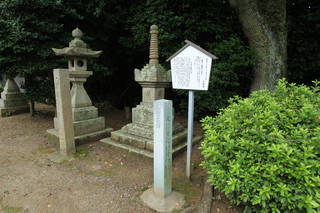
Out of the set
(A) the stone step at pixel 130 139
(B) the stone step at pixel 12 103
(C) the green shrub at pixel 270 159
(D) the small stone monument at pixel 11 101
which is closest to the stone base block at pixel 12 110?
(D) the small stone monument at pixel 11 101

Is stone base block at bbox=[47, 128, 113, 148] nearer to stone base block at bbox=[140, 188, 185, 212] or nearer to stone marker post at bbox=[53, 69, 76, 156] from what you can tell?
stone marker post at bbox=[53, 69, 76, 156]

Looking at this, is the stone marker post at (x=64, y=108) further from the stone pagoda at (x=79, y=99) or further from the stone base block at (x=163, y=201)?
the stone base block at (x=163, y=201)

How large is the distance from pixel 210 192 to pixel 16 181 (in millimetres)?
3062

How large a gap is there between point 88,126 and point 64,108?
3.42ft

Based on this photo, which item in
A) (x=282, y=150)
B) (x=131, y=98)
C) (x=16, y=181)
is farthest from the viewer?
(x=131, y=98)

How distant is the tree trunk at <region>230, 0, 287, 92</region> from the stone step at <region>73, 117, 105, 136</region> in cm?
461

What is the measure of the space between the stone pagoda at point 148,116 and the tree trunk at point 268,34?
2.86 metres

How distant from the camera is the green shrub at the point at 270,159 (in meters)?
1.65

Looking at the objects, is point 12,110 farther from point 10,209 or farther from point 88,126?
point 10,209

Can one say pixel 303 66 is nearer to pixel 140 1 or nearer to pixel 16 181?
pixel 140 1

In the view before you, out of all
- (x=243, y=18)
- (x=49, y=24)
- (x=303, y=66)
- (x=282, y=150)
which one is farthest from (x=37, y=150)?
(x=303, y=66)

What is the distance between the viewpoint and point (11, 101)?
7.51 metres

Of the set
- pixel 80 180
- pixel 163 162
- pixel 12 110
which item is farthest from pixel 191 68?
pixel 12 110

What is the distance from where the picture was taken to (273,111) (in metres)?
2.19
